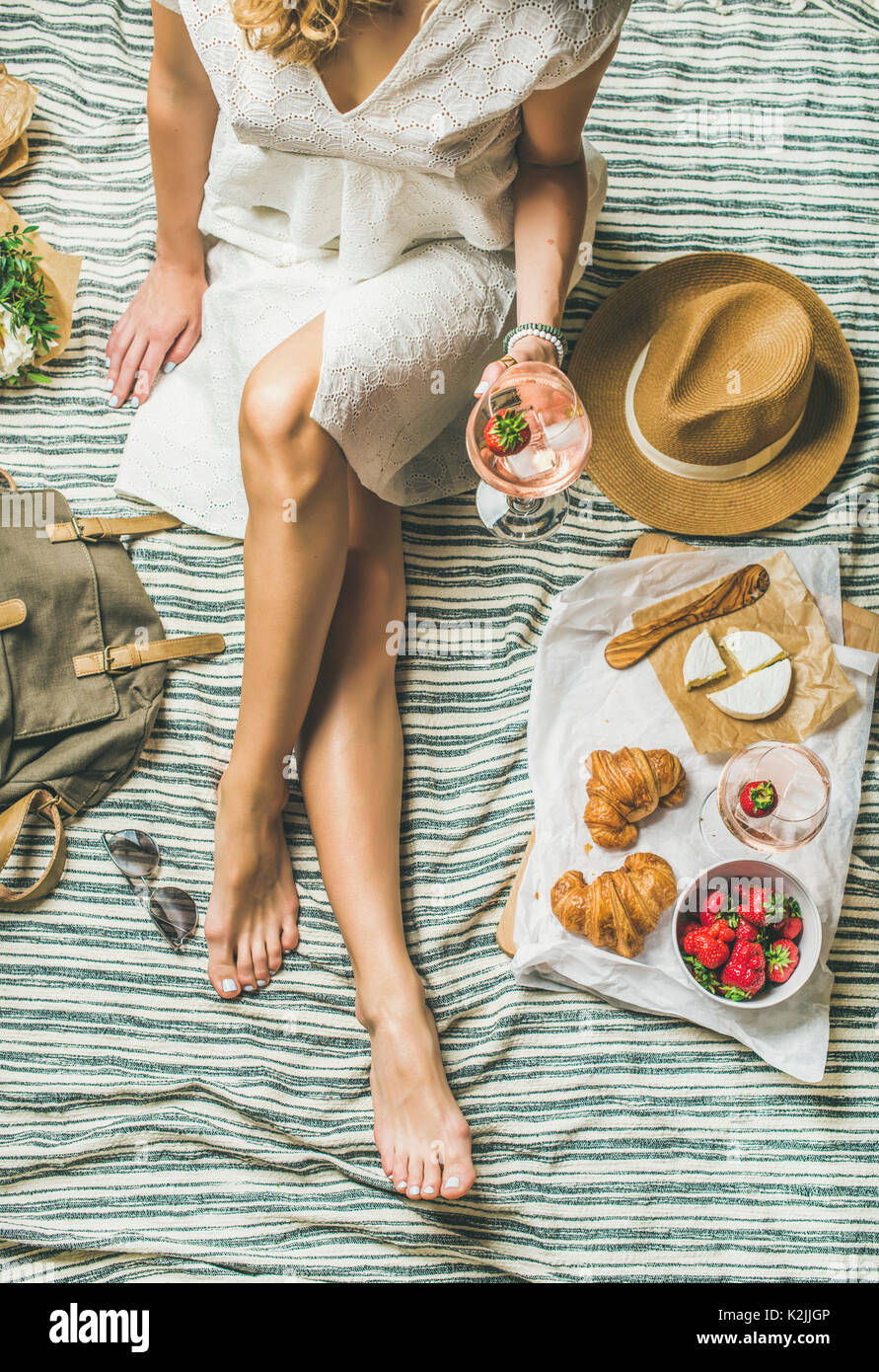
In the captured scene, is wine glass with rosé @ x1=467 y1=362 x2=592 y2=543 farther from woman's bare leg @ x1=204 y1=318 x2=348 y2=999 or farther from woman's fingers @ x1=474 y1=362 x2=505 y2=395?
woman's bare leg @ x1=204 y1=318 x2=348 y2=999

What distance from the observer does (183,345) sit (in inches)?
52.9

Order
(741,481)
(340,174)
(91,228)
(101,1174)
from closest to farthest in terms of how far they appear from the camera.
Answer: (340,174) < (101,1174) < (741,481) < (91,228)

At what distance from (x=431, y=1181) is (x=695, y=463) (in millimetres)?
917

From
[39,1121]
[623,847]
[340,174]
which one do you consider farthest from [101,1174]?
[340,174]

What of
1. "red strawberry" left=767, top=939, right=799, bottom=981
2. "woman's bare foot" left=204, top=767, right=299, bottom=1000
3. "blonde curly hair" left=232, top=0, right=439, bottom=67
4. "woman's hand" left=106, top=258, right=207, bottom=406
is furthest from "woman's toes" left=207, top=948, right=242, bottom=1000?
"blonde curly hair" left=232, top=0, right=439, bottom=67

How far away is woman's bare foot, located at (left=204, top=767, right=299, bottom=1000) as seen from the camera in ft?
3.90

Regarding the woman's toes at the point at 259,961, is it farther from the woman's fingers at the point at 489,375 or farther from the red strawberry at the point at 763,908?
the woman's fingers at the point at 489,375

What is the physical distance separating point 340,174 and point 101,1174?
1.16 meters

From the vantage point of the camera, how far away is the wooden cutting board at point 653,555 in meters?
1.21

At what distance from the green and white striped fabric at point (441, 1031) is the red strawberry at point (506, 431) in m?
0.35

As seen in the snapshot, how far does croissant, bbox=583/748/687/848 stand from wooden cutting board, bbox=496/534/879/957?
0.34 ft

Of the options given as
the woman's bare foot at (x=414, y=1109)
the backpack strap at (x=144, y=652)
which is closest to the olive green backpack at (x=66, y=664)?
the backpack strap at (x=144, y=652)

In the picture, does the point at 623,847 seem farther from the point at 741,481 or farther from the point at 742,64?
the point at 742,64
